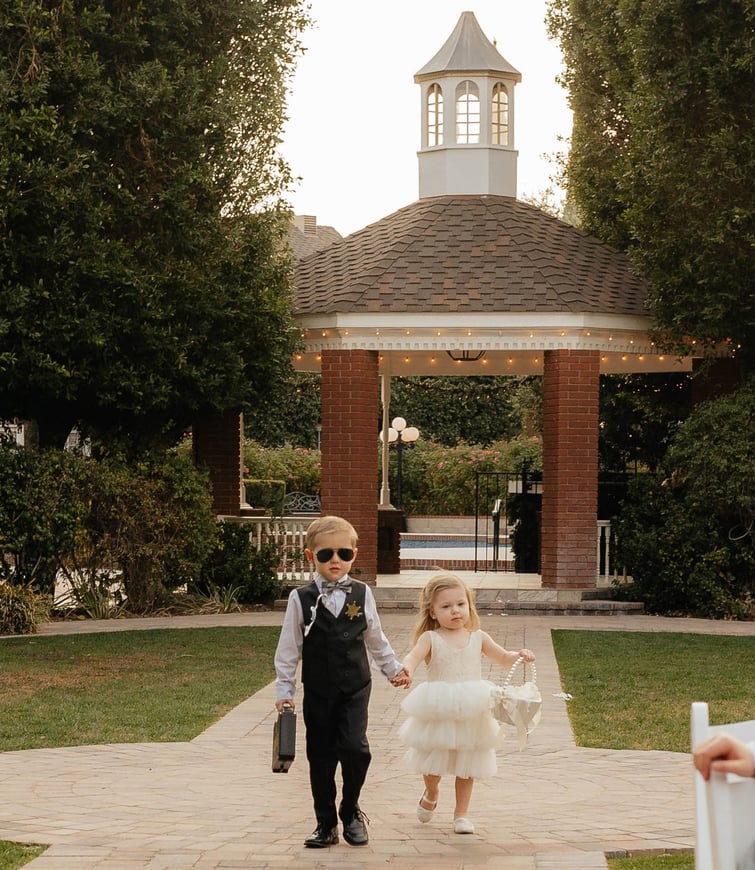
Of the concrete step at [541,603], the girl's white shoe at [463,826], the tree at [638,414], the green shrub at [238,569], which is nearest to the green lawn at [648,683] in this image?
the concrete step at [541,603]

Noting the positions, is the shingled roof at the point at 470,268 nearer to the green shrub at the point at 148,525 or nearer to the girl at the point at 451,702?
the green shrub at the point at 148,525

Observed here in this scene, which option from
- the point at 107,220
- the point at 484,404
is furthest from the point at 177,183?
the point at 484,404

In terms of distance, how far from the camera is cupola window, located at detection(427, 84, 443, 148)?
63.4 ft

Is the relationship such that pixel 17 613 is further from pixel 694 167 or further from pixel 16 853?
pixel 694 167

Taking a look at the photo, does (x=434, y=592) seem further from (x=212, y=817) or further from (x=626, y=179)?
(x=626, y=179)

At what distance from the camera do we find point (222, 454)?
746 inches

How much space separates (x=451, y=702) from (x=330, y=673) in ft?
1.86

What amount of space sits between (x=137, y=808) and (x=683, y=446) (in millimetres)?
10528

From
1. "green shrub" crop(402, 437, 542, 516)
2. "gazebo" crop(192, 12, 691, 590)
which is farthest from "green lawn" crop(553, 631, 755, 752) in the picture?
"green shrub" crop(402, 437, 542, 516)

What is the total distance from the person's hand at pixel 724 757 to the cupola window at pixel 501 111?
673 inches

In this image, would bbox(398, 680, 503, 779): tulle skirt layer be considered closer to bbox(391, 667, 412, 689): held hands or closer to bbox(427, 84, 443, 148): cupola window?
bbox(391, 667, 412, 689): held hands

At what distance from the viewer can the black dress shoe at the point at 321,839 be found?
6043 millimetres

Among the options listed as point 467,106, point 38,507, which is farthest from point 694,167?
point 38,507

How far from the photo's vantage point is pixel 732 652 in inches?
512
